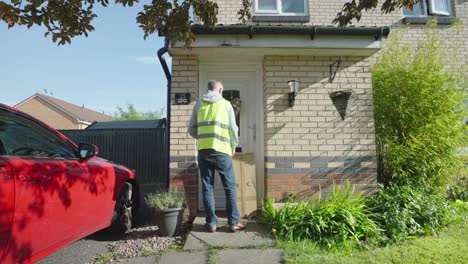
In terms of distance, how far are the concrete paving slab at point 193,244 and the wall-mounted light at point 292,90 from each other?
2.44 meters

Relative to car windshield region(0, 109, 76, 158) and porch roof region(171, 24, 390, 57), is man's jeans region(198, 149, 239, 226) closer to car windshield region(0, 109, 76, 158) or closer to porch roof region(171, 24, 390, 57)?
car windshield region(0, 109, 76, 158)

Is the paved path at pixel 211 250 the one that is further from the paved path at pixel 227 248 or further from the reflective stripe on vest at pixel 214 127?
the reflective stripe on vest at pixel 214 127

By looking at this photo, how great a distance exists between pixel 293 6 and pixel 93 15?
423 centimetres

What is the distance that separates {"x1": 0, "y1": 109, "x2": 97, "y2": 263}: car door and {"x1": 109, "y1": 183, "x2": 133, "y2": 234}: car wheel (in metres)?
0.79

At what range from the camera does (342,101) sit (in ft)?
15.8

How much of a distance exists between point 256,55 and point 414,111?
2.59 metres

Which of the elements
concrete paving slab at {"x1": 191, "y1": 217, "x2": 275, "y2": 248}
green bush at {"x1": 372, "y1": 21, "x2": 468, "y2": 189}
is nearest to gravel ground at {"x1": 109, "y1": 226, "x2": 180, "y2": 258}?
concrete paving slab at {"x1": 191, "y1": 217, "x2": 275, "y2": 248}

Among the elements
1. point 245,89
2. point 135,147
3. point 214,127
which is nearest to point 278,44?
point 245,89

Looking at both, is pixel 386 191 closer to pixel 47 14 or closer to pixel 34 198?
pixel 34 198

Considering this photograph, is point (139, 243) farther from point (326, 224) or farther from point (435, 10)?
point (435, 10)

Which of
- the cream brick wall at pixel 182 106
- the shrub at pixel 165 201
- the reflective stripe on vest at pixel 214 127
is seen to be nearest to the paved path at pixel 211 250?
the shrub at pixel 165 201

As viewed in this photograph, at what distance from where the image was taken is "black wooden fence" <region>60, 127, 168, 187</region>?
968 cm

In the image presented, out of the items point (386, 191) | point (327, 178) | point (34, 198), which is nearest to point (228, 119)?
point (327, 178)

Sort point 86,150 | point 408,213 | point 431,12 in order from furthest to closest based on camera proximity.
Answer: point 431,12
point 408,213
point 86,150
